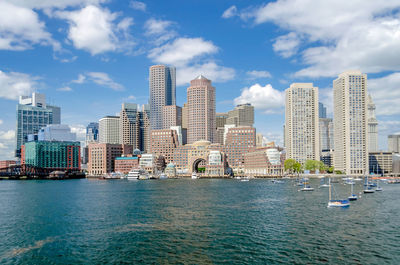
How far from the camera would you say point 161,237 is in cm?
6044

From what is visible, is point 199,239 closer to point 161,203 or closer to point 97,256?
point 97,256

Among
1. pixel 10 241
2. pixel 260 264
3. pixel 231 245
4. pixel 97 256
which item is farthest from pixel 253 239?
pixel 10 241

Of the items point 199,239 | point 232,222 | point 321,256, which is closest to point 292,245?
point 321,256

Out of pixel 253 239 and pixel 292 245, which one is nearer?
pixel 292 245

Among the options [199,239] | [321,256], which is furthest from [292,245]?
[199,239]

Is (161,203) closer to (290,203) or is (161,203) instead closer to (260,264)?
(290,203)

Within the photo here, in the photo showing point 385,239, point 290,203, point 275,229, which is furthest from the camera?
point 290,203

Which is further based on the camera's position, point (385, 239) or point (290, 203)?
point (290, 203)

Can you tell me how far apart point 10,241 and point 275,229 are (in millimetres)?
47376

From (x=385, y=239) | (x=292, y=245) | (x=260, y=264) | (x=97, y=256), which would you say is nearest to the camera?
(x=260, y=264)

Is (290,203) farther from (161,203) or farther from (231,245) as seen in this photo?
(231,245)

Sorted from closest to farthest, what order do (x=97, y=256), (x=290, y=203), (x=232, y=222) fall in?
(x=97, y=256) < (x=232, y=222) < (x=290, y=203)

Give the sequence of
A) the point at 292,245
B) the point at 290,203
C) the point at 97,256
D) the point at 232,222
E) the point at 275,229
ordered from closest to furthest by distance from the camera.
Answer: the point at 97,256
the point at 292,245
the point at 275,229
the point at 232,222
the point at 290,203

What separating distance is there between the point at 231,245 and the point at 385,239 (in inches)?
1051
